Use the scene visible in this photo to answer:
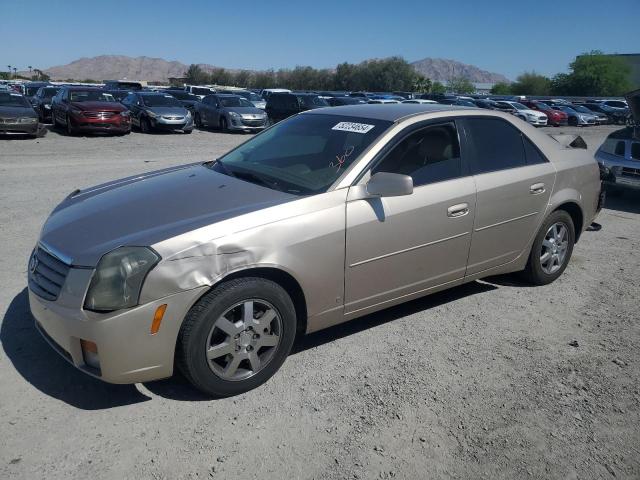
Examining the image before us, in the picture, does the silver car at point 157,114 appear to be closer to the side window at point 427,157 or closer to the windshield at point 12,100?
the windshield at point 12,100

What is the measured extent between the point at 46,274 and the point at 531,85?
88.4m

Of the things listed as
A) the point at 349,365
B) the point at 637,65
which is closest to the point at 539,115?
the point at 349,365

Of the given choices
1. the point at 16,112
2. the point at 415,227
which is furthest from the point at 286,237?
the point at 16,112

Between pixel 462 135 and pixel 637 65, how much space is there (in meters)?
90.6

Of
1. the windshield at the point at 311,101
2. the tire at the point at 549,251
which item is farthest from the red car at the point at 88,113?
the tire at the point at 549,251

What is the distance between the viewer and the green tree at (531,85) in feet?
260

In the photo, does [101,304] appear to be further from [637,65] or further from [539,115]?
[637,65]

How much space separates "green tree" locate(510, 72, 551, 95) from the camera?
260ft

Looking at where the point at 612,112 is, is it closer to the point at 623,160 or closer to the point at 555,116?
the point at 555,116

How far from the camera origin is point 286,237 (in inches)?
124

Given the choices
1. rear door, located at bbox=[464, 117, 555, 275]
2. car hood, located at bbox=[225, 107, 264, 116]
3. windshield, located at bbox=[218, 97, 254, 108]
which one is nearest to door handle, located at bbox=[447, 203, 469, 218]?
rear door, located at bbox=[464, 117, 555, 275]

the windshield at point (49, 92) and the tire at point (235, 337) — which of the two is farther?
the windshield at point (49, 92)

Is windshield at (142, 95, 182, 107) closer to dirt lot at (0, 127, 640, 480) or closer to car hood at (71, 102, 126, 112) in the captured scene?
car hood at (71, 102, 126, 112)

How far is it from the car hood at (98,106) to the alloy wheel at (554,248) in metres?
15.6
